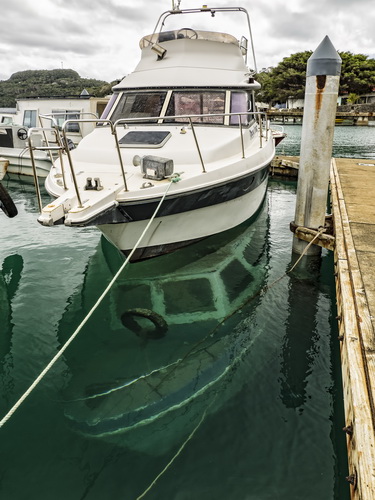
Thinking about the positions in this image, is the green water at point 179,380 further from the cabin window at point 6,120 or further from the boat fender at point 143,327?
the cabin window at point 6,120

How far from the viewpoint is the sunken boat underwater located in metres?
4.71

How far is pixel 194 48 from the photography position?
779 centimetres

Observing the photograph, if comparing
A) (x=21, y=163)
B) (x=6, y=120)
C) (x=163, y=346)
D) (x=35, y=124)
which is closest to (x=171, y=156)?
(x=163, y=346)

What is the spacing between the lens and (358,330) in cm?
310

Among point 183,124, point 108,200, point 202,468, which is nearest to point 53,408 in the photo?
point 202,468

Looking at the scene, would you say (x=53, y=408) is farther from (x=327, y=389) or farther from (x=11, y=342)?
(x=327, y=389)

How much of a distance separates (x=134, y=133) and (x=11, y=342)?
4.07m

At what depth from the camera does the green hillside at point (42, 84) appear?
338ft

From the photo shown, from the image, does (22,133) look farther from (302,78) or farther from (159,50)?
(302,78)

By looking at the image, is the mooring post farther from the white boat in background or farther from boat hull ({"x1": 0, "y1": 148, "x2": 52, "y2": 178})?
boat hull ({"x1": 0, "y1": 148, "x2": 52, "y2": 178})

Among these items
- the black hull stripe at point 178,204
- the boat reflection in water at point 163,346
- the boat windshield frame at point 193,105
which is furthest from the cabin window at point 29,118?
the black hull stripe at point 178,204

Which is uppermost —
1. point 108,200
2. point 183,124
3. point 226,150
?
point 183,124

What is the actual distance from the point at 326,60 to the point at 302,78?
208ft

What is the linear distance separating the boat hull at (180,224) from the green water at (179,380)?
656 mm
